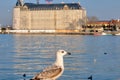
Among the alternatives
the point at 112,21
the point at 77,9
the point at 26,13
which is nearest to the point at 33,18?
the point at 26,13

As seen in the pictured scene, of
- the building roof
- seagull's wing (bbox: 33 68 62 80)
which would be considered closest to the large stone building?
the building roof

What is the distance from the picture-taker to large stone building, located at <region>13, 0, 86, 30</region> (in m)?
155

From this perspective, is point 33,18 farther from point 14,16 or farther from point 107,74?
point 107,74

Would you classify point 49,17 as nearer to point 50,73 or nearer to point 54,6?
point 54,6

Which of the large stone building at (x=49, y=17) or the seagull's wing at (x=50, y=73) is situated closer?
the seagull's wing at (x=50, y=73)

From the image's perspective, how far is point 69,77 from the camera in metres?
17.0

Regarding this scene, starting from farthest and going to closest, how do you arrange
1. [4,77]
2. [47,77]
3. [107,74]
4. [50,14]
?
[50,14], [107,74], [4,77], [47,77]

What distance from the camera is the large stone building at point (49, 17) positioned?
508 feet

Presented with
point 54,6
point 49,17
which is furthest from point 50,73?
point 54,6

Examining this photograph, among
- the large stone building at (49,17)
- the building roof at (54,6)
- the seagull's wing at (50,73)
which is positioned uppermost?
the seagull's wing at (50,73)

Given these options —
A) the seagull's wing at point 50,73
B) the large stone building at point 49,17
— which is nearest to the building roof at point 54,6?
the large stone building at point 49,17

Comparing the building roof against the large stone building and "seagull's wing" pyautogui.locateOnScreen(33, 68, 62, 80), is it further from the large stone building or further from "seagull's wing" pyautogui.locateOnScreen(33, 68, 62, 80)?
"seagull's wing" pyautogui.locateOnScreen(33, 68, 62, 80)

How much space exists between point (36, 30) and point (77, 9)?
54.1 feet

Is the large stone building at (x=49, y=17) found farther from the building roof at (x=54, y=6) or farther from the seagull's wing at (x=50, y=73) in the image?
the seagull's wing at (x=50, y=73)
